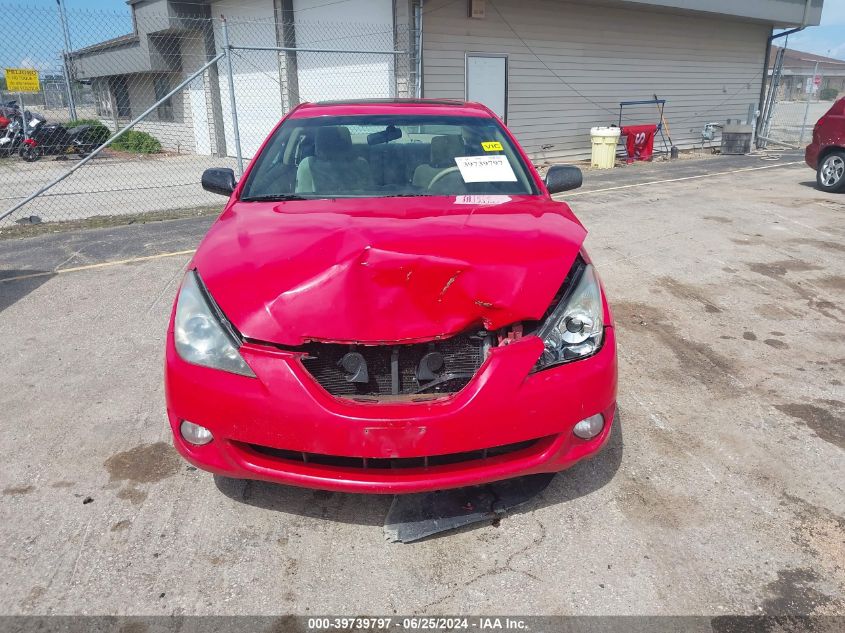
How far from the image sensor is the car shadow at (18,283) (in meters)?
5.03

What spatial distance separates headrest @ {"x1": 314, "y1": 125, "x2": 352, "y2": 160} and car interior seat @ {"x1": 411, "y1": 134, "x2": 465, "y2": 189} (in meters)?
0.44

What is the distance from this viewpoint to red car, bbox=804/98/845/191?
9.80 metres

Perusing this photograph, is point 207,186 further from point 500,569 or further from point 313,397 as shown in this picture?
point 500,569

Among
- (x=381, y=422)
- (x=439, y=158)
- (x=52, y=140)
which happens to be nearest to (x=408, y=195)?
(x=439, y=158)

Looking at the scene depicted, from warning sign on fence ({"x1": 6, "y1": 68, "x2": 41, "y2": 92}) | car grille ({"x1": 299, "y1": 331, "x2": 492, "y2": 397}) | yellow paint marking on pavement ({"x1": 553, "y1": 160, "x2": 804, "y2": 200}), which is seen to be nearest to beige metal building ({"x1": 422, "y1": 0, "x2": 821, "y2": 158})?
yellow paint marking on pavement ({"x1": 553, "y1": 160, "x2": 804, "y2": 200})

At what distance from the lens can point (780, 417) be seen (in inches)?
128

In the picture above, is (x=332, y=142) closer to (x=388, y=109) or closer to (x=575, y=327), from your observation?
(x=388, y=109)

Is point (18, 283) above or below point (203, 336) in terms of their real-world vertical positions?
below

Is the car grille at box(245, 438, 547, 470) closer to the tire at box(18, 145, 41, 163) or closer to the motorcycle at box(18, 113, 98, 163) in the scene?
the motorcycle at box(18, 113, 98, 163)

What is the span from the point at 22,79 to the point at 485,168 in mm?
11057

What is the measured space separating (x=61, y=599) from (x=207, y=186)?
245 centimetres

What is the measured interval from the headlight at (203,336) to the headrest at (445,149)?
164 centimetres

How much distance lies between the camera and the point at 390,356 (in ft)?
7.08

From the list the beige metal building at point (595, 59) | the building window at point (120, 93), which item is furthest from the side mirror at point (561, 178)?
the building window at point (120, 93)
